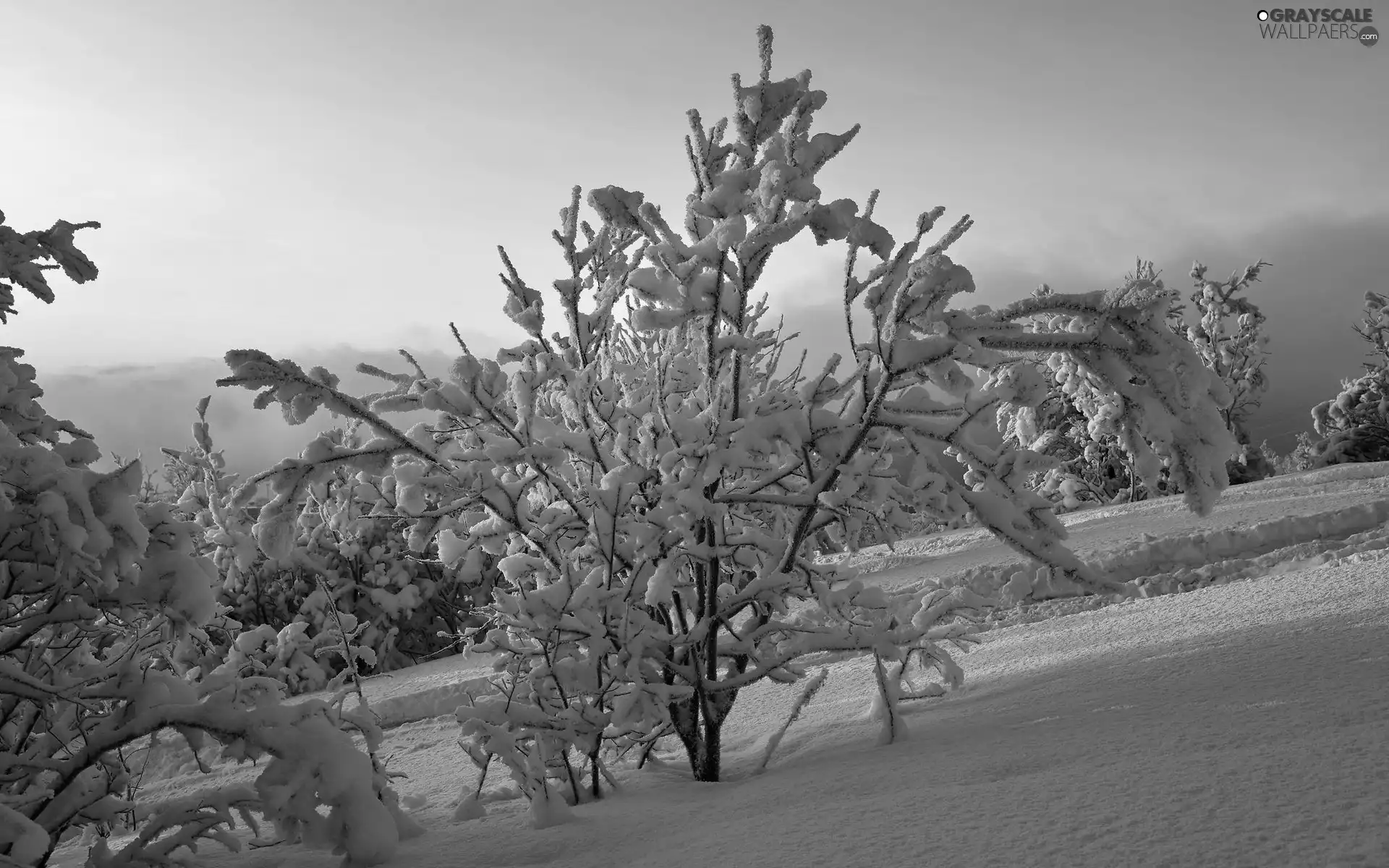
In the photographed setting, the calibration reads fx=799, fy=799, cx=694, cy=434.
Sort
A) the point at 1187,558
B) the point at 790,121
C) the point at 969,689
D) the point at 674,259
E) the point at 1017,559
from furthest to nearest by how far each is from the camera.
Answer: the point at 1017,559 → the point at 1187,558 → the point at 969,689 → the point at 790,121 → the point at 674,259

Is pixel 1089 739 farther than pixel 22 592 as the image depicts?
No

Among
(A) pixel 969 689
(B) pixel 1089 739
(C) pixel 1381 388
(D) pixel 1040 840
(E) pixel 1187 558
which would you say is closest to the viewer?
(D) pixel 1040 840

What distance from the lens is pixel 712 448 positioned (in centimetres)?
219

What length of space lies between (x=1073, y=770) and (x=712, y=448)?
1.12m

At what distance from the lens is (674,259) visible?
6.57 ft

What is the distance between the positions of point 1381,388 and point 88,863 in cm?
2366

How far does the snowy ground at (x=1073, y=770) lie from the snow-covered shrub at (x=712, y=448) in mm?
256

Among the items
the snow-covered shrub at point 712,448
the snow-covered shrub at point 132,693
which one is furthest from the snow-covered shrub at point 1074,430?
the snow-covered shrub at point 132,693

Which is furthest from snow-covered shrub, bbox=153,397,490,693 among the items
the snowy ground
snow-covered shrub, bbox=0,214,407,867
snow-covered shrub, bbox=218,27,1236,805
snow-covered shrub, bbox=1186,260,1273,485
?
snow-covered shrub, bbox=1186,260,1273,485

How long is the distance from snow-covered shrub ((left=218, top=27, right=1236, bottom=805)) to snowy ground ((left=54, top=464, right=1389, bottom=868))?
0.84 feet

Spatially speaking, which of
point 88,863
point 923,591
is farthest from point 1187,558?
point 88,863

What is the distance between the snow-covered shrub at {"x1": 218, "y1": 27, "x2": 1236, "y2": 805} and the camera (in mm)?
1860

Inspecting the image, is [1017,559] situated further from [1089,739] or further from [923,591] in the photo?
[1089,739]

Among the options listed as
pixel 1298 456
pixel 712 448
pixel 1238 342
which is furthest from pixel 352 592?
pixel 1298 456
